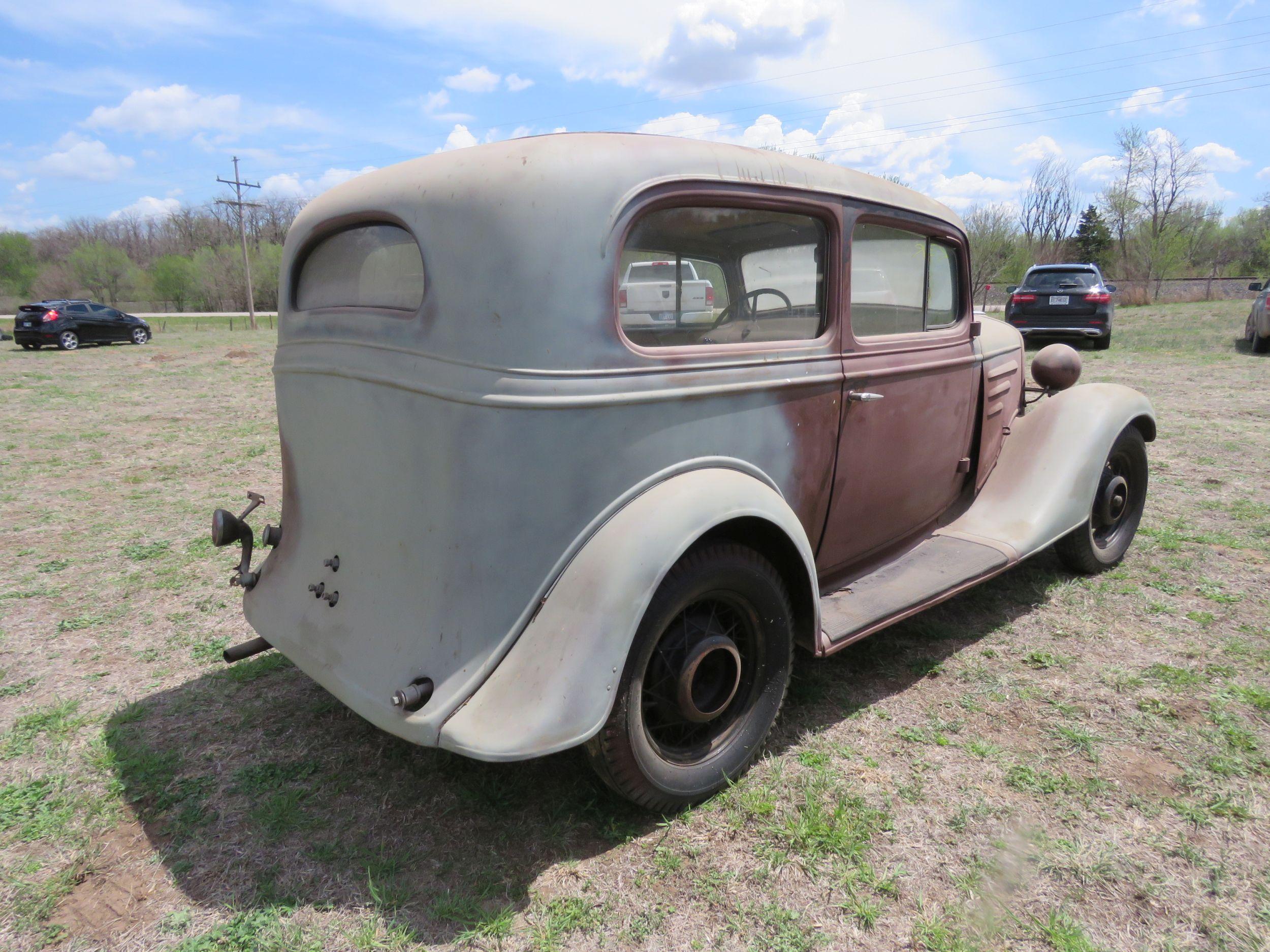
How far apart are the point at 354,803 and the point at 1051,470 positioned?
340 centimetres

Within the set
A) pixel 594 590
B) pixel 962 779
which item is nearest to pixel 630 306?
pixel 594 590

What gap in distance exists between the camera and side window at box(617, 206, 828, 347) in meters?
2.33

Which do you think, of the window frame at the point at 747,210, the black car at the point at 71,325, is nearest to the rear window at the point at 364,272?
the window frame at the point at 747,210

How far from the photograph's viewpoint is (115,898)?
2.13m

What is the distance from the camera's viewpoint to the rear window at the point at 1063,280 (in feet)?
45.1

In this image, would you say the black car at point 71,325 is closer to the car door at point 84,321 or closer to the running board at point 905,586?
the car door at point 84,321

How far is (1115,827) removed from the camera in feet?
7.68

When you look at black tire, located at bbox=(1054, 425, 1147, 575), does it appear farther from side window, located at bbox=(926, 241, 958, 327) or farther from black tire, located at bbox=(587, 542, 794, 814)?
black tire, located at bbox=(587, 542, 794, 814)

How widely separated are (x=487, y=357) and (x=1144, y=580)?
3.83 m

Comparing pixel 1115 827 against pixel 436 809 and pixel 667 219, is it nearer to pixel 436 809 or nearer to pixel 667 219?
pixel 436 809

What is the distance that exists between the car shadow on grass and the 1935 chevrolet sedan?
34cm

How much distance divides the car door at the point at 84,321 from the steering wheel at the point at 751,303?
23775 mm

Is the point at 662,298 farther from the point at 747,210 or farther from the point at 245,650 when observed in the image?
the point at 245,650

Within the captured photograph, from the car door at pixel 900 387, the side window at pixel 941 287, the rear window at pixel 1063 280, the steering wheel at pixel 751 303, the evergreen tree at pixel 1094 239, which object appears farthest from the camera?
the evergreen tree at pixel 1094 239
